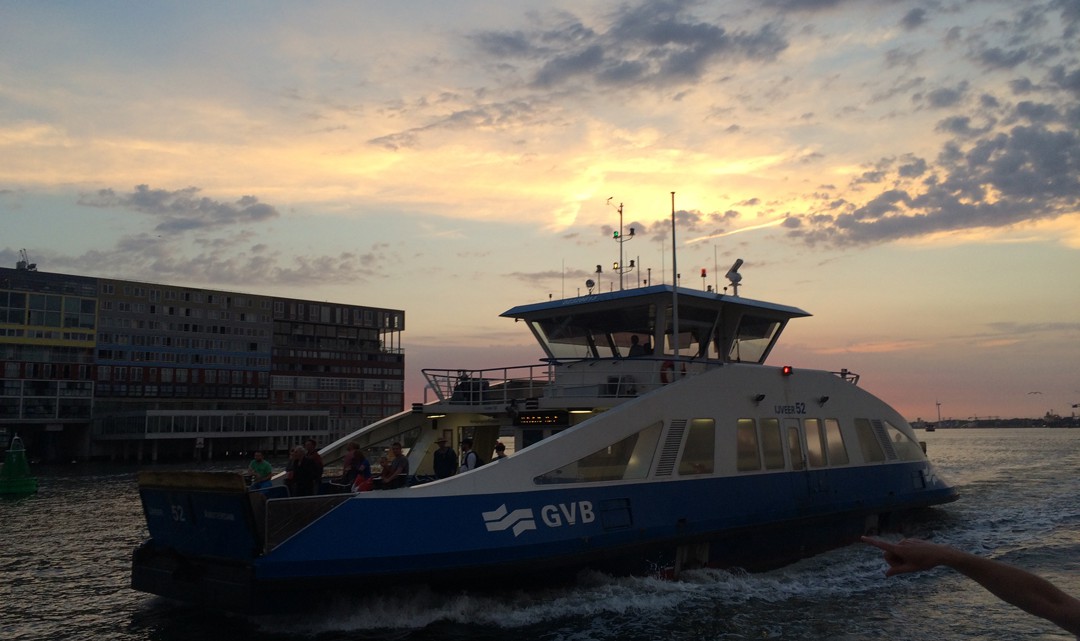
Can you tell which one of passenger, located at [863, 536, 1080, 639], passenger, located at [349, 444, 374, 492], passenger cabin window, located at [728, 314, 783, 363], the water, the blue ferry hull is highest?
passenger cabin window, located at [728, 314, 783, 363]

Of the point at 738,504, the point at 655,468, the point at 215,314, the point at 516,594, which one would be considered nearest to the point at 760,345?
the point at 738,504

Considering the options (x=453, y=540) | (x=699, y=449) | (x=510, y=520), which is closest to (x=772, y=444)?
(x=699, y=449)

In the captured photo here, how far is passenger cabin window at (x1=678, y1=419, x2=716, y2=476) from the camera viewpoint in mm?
14227

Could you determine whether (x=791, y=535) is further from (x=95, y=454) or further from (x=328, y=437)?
(x=328, y=437)

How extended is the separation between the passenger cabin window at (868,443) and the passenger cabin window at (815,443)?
1590 millimetres

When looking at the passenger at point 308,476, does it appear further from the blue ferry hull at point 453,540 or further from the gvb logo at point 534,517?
the gvb logo at point 534,517

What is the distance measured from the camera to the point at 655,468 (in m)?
13.6

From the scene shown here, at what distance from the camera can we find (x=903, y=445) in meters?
20.0

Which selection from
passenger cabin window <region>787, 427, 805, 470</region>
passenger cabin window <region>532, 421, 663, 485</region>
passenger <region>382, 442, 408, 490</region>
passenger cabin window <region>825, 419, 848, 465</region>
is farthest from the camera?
passenger cabin window <region>825, 419, 848, 465</region>

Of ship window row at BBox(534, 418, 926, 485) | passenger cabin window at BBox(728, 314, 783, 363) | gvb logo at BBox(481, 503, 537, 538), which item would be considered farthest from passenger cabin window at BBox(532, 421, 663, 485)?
passenger cabin window at BBox(728, 314, 783, 363)

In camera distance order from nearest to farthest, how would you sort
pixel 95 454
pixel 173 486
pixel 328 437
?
1. pixel 173 486
2. pixel 95 454
3. pixel 328 437

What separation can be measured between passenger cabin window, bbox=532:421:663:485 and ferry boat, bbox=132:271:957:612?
0.09 ft

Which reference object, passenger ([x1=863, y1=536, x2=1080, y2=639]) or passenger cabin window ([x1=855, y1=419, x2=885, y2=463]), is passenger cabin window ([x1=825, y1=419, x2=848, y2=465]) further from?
passenger ([x1=863, y1=536, x2=1080, y2=639])

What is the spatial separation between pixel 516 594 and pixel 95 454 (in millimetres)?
80172
